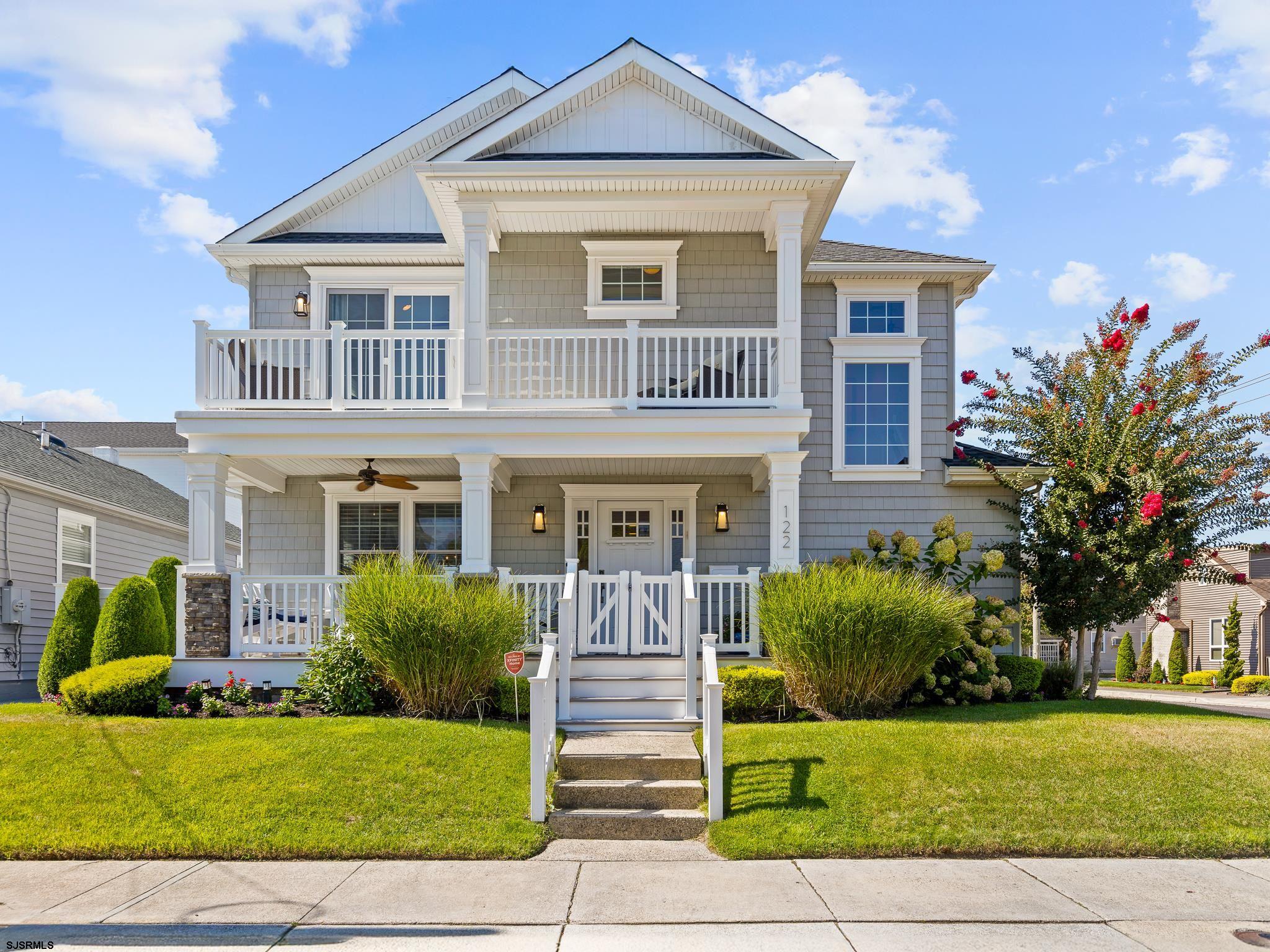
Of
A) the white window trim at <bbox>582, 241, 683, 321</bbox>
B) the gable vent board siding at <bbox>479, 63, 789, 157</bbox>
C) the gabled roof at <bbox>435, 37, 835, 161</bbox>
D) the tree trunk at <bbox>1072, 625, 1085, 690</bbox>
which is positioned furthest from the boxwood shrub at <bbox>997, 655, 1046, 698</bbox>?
the gable vent board siding at <bbox>479, 63, 789, 157</bbox>

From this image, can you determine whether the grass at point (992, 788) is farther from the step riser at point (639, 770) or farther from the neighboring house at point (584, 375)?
the neighboring house at point (584, 375)

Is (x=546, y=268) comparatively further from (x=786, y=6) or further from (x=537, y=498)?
(x=786, y=6)

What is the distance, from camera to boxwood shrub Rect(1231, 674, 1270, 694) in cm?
2862

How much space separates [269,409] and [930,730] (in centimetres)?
847

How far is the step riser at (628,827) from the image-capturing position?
7734mm

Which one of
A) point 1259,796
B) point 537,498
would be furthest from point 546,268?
point 1259,796

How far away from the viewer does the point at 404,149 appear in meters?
14.4

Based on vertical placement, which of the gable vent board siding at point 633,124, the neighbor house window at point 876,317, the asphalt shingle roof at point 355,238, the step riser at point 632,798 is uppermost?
the gable vent board siding at point 633,124

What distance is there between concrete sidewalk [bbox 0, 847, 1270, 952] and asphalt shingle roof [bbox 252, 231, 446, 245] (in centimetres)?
909

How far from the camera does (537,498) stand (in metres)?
14.1

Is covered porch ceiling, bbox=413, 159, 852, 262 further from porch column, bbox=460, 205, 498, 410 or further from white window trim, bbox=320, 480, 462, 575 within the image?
white window trim, bbox=320, 480, 462, 575

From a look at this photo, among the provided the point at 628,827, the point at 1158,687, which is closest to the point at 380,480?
the point at 628,827

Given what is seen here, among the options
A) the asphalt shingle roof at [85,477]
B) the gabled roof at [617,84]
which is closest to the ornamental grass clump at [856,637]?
the gabled roof at [617,84]

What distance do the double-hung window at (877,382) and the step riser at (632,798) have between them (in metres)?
6.87
